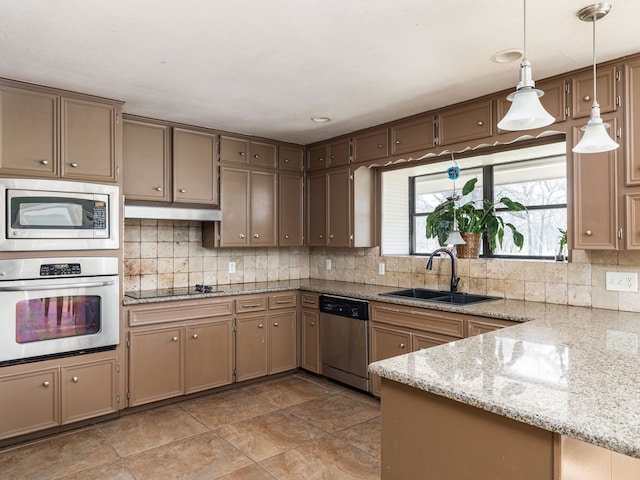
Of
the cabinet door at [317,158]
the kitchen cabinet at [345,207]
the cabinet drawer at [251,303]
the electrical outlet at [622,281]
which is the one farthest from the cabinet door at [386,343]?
the cabinet door at [317,158]

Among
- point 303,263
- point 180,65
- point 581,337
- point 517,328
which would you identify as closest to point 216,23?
point 180,65

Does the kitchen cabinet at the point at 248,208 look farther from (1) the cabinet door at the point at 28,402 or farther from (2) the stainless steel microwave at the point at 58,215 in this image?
(1) the cabinet door at the point at 28,402

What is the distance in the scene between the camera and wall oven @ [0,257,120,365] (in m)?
2.70

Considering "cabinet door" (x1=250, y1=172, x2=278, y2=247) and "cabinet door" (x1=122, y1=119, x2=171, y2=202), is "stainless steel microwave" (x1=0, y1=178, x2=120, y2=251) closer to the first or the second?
"cabinet door" (x1=122, y1=119, x2=171, y2=202)

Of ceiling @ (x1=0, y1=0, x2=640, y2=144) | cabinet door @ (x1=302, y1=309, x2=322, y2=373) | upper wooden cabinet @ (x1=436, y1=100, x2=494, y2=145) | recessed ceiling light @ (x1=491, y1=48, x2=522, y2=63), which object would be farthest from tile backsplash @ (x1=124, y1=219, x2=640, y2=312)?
recessed ceiling light @ (x1=491, y1=48, x2=522, y2=63)

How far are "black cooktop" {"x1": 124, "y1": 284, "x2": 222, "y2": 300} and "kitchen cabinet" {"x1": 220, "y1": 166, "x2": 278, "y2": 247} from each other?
0.45 meters

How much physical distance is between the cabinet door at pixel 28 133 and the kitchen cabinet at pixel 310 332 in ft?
7.73

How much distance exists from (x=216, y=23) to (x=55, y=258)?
6.21ft

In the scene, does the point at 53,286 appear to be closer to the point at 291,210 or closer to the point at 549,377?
the point at 291,210

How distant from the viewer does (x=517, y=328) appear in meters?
2.12

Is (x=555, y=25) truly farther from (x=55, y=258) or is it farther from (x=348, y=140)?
(x=55, y=258)

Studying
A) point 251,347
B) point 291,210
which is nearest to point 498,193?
point 291,210

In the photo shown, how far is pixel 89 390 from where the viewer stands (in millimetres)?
3000

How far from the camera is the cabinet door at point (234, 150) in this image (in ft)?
13.2
